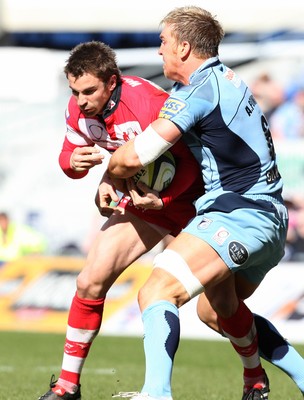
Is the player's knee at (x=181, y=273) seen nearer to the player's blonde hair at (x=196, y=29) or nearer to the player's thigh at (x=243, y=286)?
the player's thigh at (x=243, y=286)

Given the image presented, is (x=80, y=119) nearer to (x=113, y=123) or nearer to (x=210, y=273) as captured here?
(x=113, y=123)

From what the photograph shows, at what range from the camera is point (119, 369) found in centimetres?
1001

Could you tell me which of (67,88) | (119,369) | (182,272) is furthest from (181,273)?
(67,88)

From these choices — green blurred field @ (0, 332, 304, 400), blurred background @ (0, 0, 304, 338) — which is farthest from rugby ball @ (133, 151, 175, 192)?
blurred background @ (0, 0, 304, 338)

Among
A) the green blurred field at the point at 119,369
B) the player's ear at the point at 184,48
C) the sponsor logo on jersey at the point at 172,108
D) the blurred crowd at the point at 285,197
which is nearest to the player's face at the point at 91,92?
the player's ear at the point at 184,48

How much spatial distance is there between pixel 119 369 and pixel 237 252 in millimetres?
4736

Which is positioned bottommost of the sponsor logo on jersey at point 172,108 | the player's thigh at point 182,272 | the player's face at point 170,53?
the player's thigh at point 182,272

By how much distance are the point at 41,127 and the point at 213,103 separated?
10700 millimetres

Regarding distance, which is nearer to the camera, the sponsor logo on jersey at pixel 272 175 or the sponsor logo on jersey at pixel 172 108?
the sponsor logo on jersey at pixel 172 108

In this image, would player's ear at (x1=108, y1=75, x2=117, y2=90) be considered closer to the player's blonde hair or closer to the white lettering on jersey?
the white lettering on jersey

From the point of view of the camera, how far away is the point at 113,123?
20.5ft

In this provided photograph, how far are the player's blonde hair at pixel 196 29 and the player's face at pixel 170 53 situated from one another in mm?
30

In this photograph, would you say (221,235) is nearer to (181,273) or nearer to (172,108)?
(181,273)

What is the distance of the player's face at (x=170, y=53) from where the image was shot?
575 centimetres
